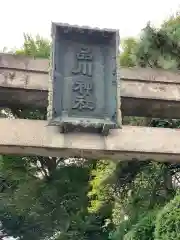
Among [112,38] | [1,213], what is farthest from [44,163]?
[112,38]

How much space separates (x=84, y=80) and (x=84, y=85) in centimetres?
5

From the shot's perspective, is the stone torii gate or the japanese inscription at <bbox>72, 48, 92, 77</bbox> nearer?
the stone torii gate

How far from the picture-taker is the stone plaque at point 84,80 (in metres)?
3.28

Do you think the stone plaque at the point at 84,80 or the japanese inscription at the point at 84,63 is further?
the japanese inscription at the point at 84,63

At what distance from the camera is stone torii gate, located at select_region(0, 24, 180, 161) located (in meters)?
3.29

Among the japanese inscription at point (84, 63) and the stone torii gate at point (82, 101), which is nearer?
the stone torii gate at point (82, 101)

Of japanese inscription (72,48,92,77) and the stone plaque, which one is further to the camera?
japanese inscription (72,48,92,77)

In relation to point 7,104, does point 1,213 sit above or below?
below

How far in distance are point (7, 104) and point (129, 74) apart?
118 centimetres

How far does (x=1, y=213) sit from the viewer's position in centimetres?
1040

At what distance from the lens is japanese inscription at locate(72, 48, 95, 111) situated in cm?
335

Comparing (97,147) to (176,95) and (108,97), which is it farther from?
(176,95)

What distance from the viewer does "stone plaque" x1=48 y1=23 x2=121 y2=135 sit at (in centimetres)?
328

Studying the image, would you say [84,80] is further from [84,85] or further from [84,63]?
[84,63]
